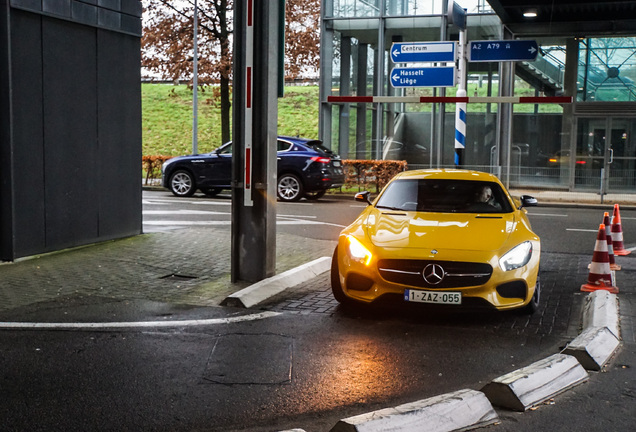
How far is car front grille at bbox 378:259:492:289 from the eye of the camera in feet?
21.6

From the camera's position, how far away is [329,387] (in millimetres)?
4996

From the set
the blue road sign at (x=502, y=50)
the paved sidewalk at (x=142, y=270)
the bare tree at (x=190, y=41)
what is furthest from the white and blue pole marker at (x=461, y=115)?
the bare tree at (x=190, y=41)

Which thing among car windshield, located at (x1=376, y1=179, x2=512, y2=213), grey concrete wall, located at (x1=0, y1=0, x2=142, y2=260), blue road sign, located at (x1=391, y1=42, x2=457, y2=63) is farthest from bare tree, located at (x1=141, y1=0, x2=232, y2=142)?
car windshield, located at (x1=376, y1=179, x2=512, y2=213)

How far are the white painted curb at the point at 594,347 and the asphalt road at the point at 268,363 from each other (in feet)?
0.40

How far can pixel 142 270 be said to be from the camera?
9438mm

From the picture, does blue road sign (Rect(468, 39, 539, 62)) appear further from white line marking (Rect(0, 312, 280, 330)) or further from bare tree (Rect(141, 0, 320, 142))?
bare tree (Rect(141, 0, 320, 142))

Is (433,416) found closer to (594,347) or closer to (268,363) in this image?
(268,363)

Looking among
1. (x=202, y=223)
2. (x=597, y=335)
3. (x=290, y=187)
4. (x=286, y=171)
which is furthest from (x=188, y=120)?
(x=597, y=335)

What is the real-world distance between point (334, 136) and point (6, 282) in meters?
21.0

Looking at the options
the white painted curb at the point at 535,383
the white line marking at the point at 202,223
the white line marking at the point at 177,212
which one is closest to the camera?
the white painted curb at the point at 535,383

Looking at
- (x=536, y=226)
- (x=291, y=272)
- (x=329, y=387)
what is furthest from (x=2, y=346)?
(x=536, y=226)

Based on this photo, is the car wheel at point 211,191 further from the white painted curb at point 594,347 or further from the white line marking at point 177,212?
the white painted curb at point 594,347

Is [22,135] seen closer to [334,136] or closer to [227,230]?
[227,230]

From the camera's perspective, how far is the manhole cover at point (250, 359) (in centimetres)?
518
